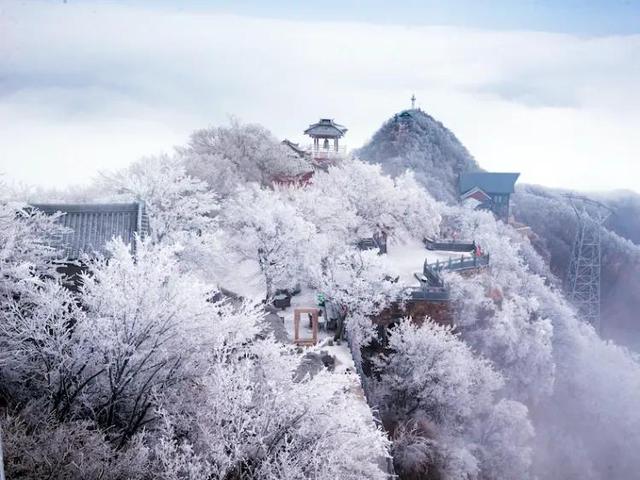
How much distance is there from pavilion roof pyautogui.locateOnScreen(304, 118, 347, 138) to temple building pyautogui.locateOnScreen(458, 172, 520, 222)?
19.8 m

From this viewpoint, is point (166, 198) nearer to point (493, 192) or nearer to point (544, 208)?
point (493, 192)

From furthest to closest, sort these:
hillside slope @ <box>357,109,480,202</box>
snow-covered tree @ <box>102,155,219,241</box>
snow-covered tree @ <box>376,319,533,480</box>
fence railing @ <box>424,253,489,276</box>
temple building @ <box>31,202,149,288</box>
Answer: hillside slope @ <box>357,109,480,202</box> → fence railing @ <box>424,253,489,276</box> → snow-covered tree @ <box>102,155,219,241</box> → snow-covered tree @ <box>376,319,533,480</box> → temple building @ <box>31,202,149,288</box>

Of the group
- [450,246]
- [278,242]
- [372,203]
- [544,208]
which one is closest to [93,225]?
[278,242]

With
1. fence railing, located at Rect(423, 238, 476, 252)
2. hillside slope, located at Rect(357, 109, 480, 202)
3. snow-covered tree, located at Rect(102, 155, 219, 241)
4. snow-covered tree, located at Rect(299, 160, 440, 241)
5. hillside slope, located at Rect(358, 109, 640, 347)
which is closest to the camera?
snow-covered tree, located at Rect(102, 155, 219, 241)

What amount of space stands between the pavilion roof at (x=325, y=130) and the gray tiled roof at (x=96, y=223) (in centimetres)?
2919

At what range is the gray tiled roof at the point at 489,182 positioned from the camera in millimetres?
53812

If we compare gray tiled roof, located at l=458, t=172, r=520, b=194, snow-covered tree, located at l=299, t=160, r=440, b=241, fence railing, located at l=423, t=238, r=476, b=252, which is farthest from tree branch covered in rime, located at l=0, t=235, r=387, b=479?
gray tiled roof, located at l=458, t=172, r=520, b=194

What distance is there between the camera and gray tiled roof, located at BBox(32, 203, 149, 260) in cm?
1359

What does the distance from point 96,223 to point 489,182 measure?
161 feet

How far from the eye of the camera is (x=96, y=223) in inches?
550

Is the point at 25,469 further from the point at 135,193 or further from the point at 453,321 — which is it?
the point at 453,321

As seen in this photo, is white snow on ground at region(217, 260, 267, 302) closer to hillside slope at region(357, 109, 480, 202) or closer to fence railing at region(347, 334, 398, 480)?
fence railing at region(347, 334, 398, 480)

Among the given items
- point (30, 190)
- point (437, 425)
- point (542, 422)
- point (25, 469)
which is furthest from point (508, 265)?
point (25, 469)

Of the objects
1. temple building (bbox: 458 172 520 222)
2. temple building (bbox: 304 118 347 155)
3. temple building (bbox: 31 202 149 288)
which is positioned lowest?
temple building (bbox: 31 202 149 288)
